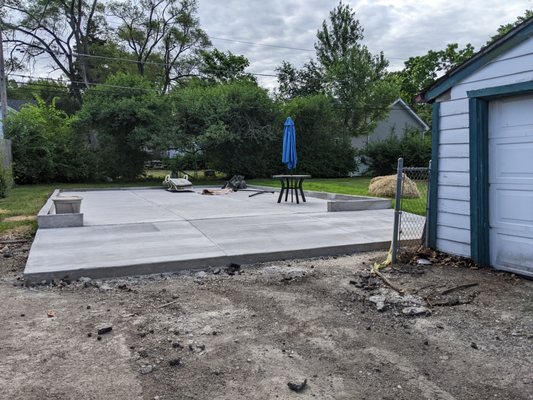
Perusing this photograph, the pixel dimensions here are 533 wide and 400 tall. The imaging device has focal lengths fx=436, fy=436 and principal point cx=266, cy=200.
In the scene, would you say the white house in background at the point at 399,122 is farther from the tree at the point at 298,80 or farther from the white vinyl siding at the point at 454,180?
the white vinyl siding at the point at 454,180

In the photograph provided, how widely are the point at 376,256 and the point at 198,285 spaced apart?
2308mm

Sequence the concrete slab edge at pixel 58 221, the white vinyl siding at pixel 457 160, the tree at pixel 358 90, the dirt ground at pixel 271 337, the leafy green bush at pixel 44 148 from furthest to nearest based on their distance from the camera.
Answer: the tree at pixel 358 90 < the leafy green bush at pixel 44 148 < the concrete slab edge at pixel 58 221 < the white vinyl siding at pixel 457 160 < the dirt ground at pixel 271 337

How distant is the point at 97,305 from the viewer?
3656 millimetres

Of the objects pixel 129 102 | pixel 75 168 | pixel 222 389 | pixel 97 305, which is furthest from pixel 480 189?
pixel 75 168

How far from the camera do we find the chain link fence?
15.9 ft

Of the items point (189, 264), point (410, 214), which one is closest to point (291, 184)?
point (410, 214)

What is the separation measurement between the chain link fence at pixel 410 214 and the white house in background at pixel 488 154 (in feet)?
1.17

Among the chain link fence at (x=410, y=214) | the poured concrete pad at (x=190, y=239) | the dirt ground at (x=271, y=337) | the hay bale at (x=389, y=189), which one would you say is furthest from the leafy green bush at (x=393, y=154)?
the dirt ground at (x=271, y=337)

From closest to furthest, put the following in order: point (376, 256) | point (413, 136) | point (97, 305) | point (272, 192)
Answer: point (97, 305) → point (376, 256) → point (272, 192) → point (413, 136)

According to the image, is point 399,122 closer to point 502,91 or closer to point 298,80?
point 298,80

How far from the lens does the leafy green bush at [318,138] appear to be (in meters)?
21.8

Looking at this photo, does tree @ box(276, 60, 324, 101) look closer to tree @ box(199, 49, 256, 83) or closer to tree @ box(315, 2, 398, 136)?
tree @ box(199, 49, 256, 83)

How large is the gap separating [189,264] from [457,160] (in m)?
3.19

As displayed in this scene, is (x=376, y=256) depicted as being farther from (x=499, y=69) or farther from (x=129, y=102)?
(x=129, y=102)
